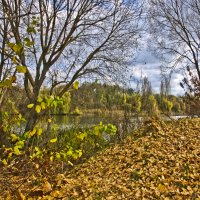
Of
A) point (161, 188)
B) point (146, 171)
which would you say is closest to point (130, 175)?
point (146, 171)

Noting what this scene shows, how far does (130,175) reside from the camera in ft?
18.9

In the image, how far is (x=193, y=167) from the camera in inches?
221

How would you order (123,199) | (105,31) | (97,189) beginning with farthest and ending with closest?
(105,31) → (97,189) → (123,199)

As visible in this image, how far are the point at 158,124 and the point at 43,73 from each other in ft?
12.4

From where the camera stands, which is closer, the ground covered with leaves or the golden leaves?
the ground covered with leaves

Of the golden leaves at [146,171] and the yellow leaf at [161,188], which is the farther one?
the golden leaves at [146,171]

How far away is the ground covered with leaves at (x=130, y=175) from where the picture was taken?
15.2 ft

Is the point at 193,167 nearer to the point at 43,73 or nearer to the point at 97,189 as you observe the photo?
the point at 97,189

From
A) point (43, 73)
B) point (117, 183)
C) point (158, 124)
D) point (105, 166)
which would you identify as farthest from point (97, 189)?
point (43, 73)

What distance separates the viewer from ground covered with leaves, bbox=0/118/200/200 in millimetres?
4633

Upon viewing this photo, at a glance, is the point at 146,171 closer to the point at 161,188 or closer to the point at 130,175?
the point at 130,175

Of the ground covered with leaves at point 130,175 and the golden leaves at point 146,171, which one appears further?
the golden leaves at point 146,171

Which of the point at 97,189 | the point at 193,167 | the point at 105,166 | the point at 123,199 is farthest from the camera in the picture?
the point at 105,166

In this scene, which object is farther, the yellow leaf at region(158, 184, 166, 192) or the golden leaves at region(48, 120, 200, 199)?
the golden leaves at region(48, 120, 200, 199)
